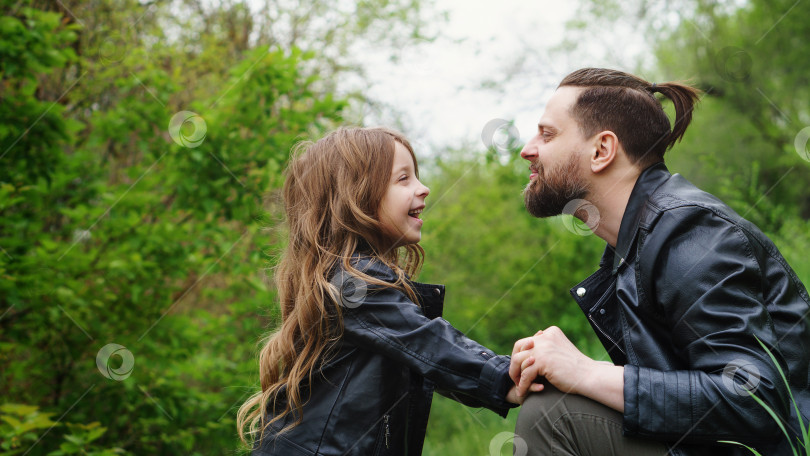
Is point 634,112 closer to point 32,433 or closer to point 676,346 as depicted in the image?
point 676,346

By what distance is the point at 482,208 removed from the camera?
24.8 ft

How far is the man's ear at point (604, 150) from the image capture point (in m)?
2.39

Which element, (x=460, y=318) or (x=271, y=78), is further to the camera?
(x=460, y=318)

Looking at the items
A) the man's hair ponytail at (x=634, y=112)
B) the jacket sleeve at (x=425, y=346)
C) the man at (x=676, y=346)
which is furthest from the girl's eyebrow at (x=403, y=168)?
the man at (x=676, y=346)

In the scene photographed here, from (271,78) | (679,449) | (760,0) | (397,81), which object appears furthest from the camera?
(760,0)

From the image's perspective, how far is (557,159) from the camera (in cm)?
249

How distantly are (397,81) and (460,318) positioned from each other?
2680 millimetres

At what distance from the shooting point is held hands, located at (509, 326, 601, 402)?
1.78 meters

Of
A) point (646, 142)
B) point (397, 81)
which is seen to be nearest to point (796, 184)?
point (397, 81)

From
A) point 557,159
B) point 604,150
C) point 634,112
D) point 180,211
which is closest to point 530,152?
point 557,159

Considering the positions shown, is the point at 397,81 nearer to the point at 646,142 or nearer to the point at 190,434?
the point at 190,434

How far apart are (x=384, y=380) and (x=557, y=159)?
1.03 meters

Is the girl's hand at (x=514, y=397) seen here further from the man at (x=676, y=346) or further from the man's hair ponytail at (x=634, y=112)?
the man's hair ponytail at (x=634, y=112)

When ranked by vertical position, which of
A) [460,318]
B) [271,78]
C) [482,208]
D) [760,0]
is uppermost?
[271,78]
